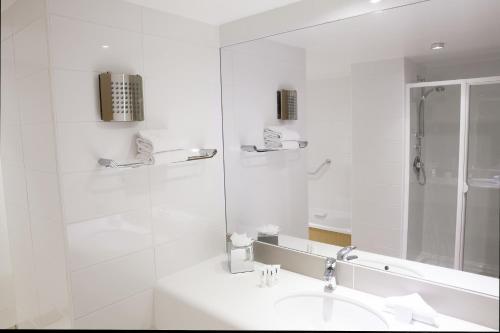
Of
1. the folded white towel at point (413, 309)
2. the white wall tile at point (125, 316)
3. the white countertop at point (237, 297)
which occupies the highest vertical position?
the folded white towel at point (413, 309)

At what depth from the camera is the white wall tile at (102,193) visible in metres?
1.44

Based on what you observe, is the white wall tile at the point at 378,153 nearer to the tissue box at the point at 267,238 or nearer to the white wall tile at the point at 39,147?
the tissue box at the point at 267,238

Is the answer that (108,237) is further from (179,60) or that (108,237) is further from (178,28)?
(178,28)

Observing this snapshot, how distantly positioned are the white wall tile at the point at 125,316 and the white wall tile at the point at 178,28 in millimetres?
1231

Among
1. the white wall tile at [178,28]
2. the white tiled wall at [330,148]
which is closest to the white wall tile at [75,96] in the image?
the white wall tile at [178,28]

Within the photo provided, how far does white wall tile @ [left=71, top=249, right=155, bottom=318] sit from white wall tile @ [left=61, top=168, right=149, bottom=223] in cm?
23

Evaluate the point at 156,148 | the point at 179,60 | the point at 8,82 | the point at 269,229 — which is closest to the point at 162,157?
the point at 156,148

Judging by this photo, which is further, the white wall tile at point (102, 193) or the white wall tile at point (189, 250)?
the white wall tile at point (189, 250)

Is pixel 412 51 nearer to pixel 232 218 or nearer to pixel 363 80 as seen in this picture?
pixel 363 80

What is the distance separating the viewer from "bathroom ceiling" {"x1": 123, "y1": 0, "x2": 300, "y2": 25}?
1656mm

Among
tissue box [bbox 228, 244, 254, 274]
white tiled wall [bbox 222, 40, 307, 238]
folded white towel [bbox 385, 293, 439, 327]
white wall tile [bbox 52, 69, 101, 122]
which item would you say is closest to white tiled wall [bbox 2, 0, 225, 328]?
white wall tile [bbox 52, 69, 101, 122]

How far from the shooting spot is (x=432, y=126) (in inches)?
61.1

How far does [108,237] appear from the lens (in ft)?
5.17

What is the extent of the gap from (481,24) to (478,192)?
0.66 meters
